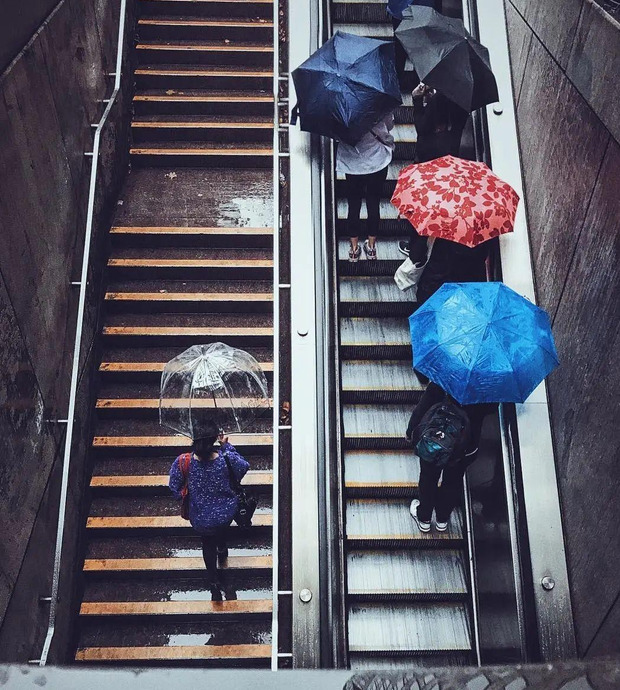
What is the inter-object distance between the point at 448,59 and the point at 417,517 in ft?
11.7

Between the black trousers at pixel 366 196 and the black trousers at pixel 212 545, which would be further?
the black trousers at pixel 366 196

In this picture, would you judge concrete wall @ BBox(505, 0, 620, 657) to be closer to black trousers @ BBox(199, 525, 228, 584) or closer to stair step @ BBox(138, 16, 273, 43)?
black trousers @ BBox(199, 525, 228, 584)

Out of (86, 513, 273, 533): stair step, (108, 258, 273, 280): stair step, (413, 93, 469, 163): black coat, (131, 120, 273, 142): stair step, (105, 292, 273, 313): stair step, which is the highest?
(131, 120, 273, 142): stair step

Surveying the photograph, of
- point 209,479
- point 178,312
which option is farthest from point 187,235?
point 209,479

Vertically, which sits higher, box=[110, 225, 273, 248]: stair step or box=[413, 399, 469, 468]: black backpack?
box=[110, 225, 273, 248]: stair step

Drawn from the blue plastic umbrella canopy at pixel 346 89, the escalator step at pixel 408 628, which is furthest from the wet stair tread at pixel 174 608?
the blue plastic umbrella canopy at pixel 346 89

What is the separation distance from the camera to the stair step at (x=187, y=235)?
24.7 feet

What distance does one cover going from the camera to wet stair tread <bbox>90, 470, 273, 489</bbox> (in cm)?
662

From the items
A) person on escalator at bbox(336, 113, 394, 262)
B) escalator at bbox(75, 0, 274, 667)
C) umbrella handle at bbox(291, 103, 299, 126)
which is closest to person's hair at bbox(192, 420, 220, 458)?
escalator at bbox(75, 0, 274, 667)

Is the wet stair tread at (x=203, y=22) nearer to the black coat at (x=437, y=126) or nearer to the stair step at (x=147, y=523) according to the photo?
the black coat at (x=437, y=126)

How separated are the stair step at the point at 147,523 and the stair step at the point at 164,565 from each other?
272mm

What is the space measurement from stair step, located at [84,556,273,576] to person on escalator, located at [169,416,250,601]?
120 cm

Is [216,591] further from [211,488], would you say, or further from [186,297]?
[186,297]

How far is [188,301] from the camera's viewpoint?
7.29 m
